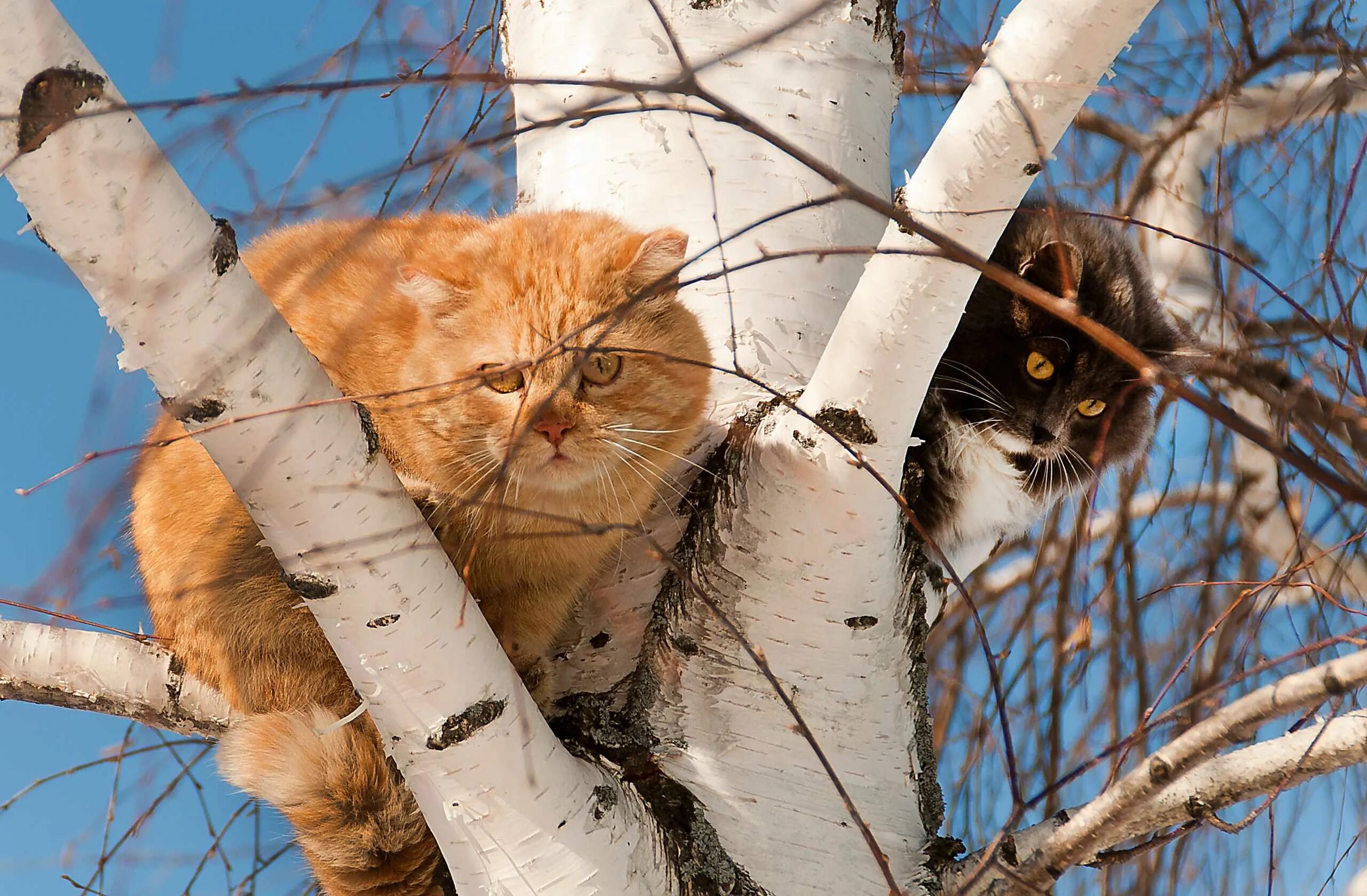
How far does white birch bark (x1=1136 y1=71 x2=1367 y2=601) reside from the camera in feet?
7.44

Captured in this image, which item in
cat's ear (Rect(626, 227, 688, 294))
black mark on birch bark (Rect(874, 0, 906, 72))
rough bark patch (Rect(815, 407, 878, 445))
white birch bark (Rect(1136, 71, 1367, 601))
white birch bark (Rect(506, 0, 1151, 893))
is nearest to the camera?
white birch bark (Rect(506, 0, 1151, 893))

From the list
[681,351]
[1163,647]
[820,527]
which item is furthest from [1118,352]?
[1163,647]

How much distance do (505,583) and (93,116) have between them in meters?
0.90

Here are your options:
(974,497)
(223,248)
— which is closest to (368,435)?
(223,248)

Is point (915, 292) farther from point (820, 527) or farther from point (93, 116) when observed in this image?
point (93, 116)

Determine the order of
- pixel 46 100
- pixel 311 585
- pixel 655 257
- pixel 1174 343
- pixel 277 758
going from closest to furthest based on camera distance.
Answer: pixel 46 100, pixel 311 585, pixel 277 758, pixel 655 257, pixel 1174 343

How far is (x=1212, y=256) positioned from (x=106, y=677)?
85.3 inches

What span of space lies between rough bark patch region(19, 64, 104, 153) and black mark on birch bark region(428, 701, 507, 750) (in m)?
0.70

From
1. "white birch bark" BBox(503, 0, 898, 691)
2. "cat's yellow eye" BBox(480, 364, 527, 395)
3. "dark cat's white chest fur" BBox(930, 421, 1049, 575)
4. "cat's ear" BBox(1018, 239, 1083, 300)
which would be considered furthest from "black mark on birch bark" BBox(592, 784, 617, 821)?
"cat's ear" BBox(1018, 239, 1083, 300)

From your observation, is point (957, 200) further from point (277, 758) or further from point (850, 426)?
point (277, 758)

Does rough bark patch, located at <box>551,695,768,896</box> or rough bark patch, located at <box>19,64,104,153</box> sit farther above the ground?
rough bark patch, located at <box>19,64,104,153</box>

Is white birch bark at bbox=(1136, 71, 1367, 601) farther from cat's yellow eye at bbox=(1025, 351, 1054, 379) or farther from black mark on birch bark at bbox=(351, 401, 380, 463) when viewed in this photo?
black mark on birch bark at bbox=(351, 401, 380, 463)

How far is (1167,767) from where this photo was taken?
1051mm

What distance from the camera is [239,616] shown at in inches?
60.6
